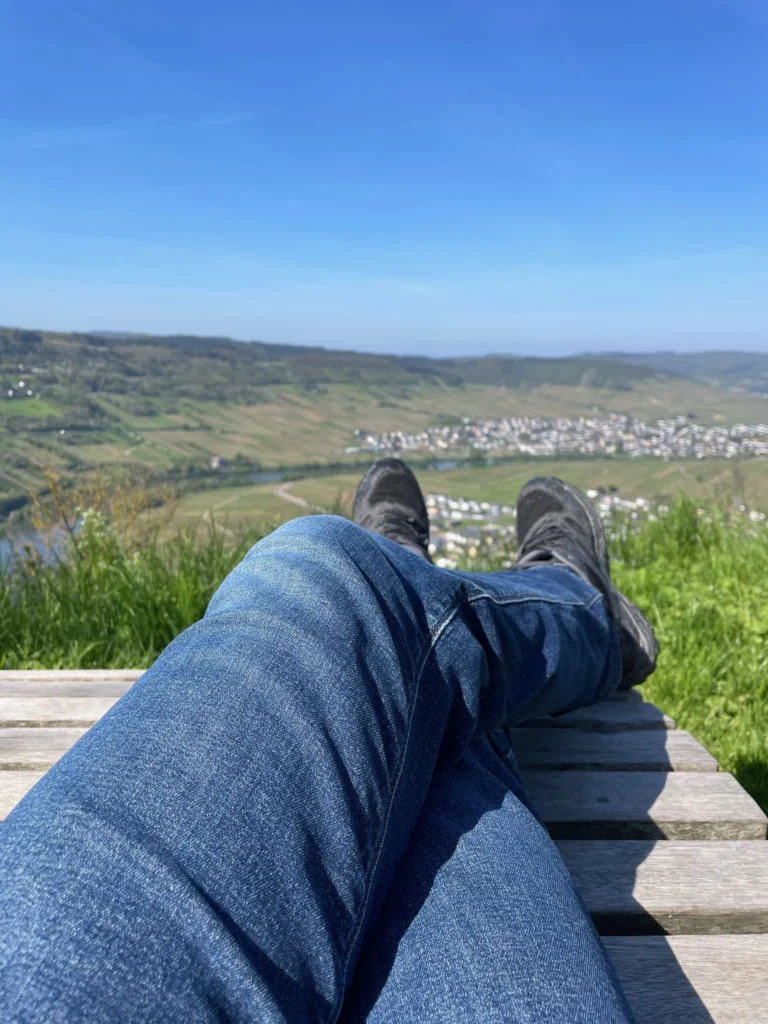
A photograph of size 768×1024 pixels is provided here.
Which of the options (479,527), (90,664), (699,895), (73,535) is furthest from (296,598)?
(479,527)

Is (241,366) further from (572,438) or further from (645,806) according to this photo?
(645,806)

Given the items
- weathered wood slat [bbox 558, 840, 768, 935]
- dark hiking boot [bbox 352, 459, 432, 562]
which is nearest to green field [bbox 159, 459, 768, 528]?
dark hiking boot [bbox 352, 459, 432, 562]

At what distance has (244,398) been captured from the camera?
1975 centimetres

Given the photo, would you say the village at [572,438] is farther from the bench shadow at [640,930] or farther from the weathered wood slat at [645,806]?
the bench shadow at [640,930]

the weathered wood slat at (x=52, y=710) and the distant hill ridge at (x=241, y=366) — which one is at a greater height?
the distant hill ridge at (x=241, y=366)

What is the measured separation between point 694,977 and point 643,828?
34 cm

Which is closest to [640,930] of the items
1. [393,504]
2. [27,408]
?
[393,504]

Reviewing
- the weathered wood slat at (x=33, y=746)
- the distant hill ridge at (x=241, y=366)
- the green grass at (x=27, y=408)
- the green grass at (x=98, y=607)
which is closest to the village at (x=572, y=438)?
the distant hill ridge at (x=241, y=366)

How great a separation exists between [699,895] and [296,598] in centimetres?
75

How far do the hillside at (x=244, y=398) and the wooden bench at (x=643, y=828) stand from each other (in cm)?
224

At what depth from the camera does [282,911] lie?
2.26 feet

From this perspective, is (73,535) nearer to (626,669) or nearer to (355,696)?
(626,669)

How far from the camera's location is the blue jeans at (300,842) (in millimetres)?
598

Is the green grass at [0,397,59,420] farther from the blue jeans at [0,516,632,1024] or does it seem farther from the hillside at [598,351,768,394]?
the hillside at [598,351,768,394]
